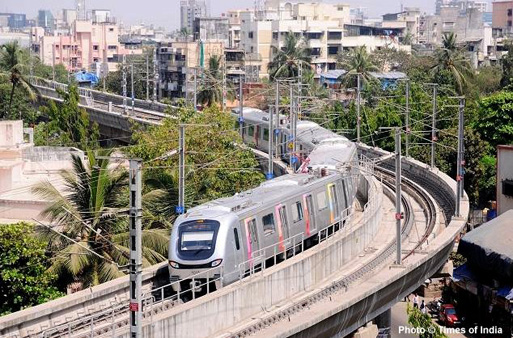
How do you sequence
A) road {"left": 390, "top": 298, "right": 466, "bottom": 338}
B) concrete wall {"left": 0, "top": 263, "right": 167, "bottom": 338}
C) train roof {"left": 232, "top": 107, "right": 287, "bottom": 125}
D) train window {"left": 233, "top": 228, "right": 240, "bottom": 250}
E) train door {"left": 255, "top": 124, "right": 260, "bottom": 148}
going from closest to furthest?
concrete wall {"left": 0, "top": 263, "right": 167, "bottom": 338} → train window {"left": 233, "top": 228, "right": 240, "bottom": 250} → road {"left": 390, "top": 298, "right": 466, "bottom": 338} → train roof {"left": 232, "top": 107, "right": 287, "bottom": 125} → train door {"left": 255, "top": 124, "right": 260, "bottom": 148}

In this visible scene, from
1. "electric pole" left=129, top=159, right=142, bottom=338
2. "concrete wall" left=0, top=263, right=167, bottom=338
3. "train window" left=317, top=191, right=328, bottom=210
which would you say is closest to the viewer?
"electric pole" left=129, top=159, right=142, bottom=338

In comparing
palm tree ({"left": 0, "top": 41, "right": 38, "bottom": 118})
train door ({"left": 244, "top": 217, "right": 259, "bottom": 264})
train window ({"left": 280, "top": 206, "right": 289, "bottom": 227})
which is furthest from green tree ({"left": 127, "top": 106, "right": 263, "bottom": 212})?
palm tree ({"left": 0, "top": 41, "right": 38, "bottom": 118})

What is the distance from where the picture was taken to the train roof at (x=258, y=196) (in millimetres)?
24875

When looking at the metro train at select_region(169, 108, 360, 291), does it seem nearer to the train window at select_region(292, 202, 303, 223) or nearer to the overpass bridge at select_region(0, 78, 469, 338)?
the train window at select_region(292, 202, 303, 223)

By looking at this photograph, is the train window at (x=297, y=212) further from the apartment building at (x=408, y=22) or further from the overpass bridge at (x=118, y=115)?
the apartment building at (x=408, y=22)

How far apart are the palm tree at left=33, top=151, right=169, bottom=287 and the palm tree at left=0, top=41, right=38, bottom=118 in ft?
140

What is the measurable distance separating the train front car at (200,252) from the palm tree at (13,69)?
47669 mm

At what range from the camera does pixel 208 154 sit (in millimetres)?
39875

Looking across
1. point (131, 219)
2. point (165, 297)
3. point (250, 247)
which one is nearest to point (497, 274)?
point (250, 247)

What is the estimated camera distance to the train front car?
23.3 metres

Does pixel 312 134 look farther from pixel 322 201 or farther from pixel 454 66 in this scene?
pixel 454 66

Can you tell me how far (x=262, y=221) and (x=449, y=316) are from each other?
1052 centimetres

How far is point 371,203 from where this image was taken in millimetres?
34219

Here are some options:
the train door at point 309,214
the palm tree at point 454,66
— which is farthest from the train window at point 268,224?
the palm tree at point 454,66
